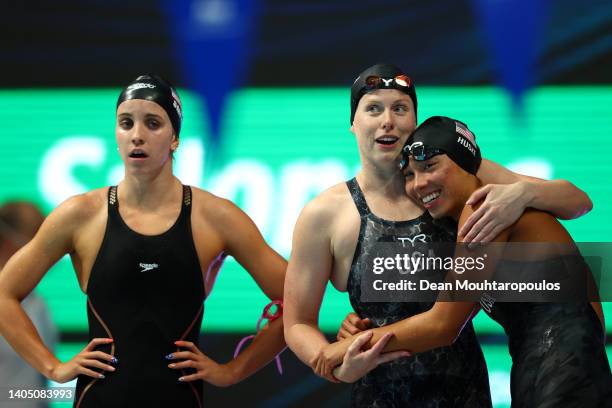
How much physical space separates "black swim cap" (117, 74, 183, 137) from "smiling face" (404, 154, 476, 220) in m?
→ 1.13

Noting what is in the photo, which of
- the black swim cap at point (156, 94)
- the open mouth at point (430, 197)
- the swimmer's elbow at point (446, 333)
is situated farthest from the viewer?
the black swim cap at point (156, 94)

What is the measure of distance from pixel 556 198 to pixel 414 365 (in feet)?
3.00

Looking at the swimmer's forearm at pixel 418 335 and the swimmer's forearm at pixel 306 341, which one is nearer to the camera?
the swimmer's forearm at pixel 418 335

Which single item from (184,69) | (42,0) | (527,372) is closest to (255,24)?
(184,69)

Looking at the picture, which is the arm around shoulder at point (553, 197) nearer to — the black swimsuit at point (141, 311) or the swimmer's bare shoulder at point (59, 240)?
the black swimsuit at point (141, 311)

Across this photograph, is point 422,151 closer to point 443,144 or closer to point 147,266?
point 443,144

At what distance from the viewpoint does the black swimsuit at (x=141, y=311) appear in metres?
3.93

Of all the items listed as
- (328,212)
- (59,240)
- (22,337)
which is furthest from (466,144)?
(22,337)

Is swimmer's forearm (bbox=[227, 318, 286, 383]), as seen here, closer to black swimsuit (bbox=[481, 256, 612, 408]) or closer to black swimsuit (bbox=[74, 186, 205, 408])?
black swimsuit (bbox=[74, 186, 205, 408])

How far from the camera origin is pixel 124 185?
4.16m

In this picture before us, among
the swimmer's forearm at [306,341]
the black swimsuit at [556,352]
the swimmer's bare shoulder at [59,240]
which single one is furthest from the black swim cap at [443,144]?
the swimmer's bare shoulder at [59,240]

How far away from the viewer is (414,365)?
151 inches

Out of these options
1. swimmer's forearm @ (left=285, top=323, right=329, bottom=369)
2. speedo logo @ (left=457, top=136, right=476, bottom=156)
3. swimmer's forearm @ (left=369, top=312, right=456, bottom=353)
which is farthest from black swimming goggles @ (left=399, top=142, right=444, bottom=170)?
swimmer's forearm @ (left=285, top=323, right=329, bottom=369)

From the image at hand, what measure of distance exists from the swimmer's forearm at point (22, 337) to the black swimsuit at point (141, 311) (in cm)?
23
